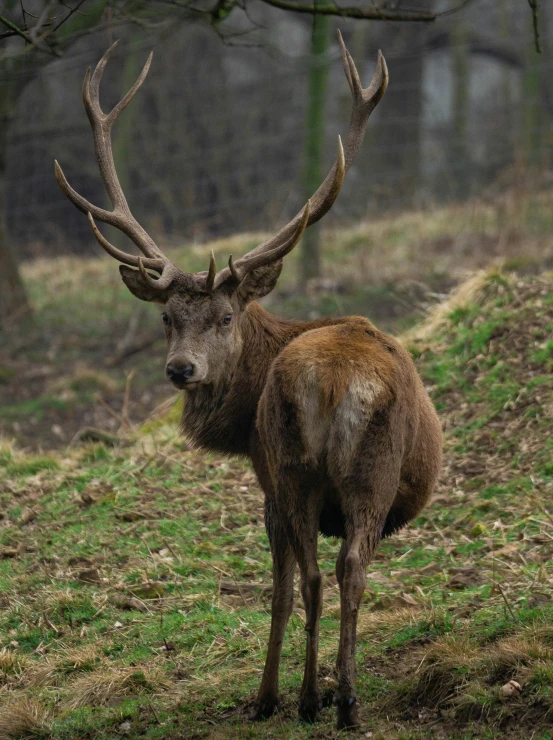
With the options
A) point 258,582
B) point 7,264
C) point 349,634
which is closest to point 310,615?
point 349,634

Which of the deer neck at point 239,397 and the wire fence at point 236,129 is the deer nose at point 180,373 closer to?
the deer neck at point 239,397

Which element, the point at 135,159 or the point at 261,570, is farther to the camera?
the point at 135,159

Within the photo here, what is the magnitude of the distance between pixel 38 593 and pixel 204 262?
A: 24.9ft

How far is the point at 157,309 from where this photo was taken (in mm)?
12188

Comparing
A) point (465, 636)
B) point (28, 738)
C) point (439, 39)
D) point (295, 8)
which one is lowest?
point (28, 738)

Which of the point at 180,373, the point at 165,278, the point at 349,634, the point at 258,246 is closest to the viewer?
the point at 349,634

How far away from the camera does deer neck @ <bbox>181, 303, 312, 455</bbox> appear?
16.0 ft

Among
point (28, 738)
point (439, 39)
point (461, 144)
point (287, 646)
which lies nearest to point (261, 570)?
point (287, 646)

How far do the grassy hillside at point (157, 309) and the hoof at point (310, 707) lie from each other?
534cm

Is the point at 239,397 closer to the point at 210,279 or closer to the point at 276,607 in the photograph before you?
the point at 210,279

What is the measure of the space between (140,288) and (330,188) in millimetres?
1050

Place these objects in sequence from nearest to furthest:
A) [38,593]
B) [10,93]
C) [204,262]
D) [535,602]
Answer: [535,602], [38,593], [10,93], [204,262]

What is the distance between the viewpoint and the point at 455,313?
26.7ft

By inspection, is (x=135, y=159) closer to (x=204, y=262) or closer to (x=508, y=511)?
(x=204, y=262)
